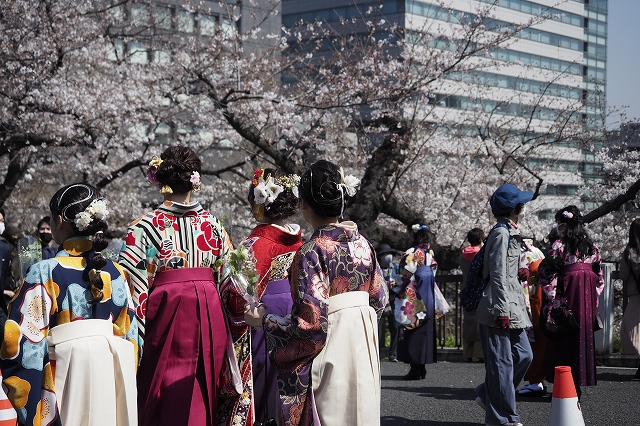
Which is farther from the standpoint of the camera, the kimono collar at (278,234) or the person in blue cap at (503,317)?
the person in blue cap at (503,317)

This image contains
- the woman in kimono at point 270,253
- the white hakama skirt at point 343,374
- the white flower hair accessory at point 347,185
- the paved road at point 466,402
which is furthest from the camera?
the paved road at point 466,402

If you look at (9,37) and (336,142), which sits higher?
(9,37)

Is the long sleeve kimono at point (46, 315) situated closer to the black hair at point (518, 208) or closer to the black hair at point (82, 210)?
the black hair at point (82, 210)

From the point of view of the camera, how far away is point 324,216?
4086 mm

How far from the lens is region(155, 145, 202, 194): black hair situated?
4.70 meters

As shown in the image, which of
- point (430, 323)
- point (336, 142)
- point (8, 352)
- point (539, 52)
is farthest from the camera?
point (539, 52)

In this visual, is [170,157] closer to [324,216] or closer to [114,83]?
[324,216]

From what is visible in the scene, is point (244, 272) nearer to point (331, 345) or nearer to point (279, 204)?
point (331, 345)

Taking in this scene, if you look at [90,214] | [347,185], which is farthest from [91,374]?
[347,185]

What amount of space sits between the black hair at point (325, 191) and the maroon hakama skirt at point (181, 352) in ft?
2.89

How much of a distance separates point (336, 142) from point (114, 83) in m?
4.57

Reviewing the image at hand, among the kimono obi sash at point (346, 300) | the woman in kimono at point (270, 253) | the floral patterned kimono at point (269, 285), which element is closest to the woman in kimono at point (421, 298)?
the woman in kimono at point (270, 253)

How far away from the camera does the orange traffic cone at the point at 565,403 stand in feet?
A: 14.9


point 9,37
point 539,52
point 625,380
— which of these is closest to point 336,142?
point 9,37
